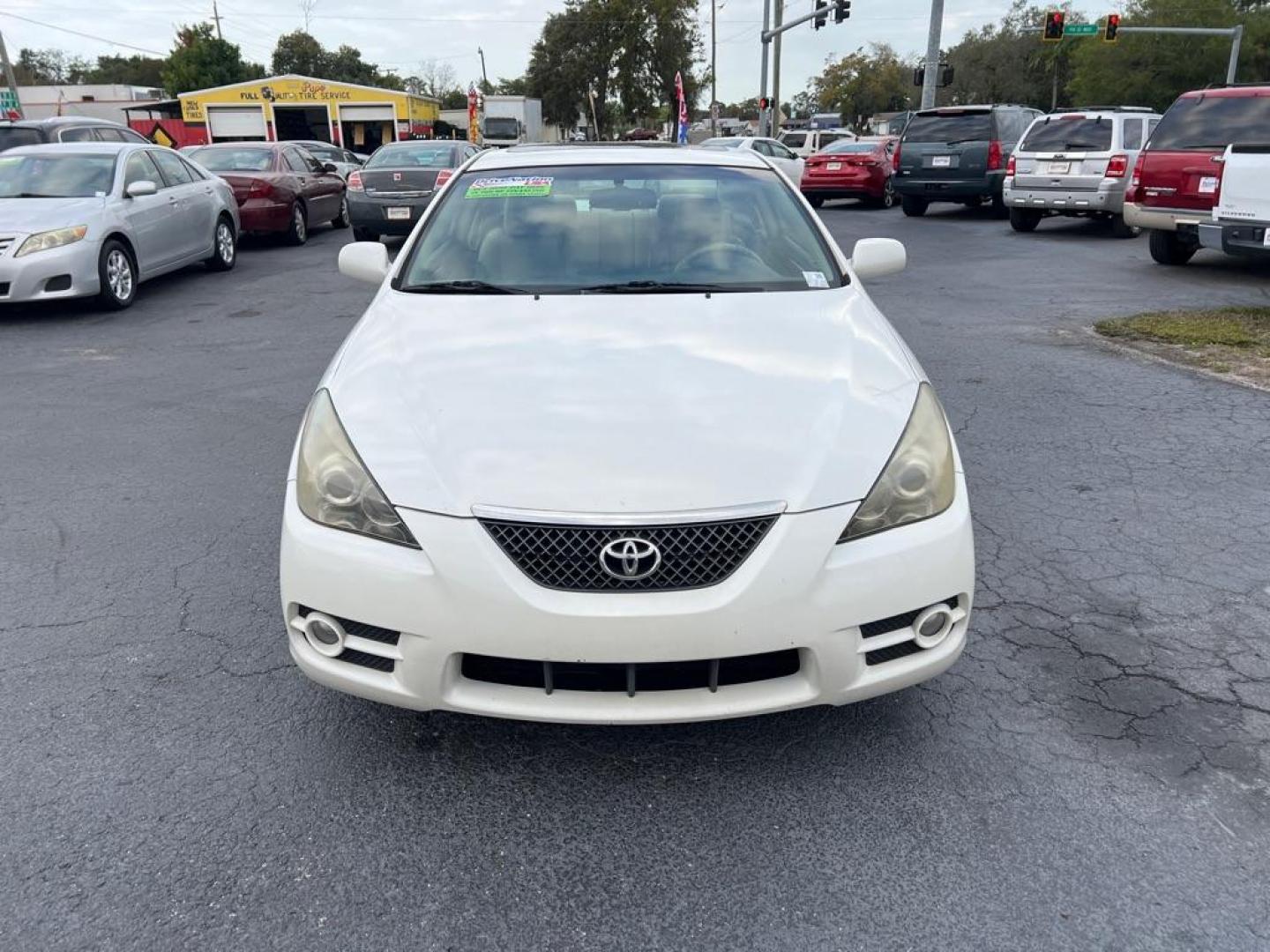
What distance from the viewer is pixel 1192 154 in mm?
10086

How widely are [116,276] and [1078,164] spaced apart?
12.6m

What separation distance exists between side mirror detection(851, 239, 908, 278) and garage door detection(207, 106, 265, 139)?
162ft

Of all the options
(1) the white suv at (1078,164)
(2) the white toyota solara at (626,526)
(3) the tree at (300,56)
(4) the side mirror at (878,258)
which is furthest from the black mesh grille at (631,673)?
(3) the tree at (300,56)

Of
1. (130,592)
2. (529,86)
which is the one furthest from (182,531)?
(529,86)

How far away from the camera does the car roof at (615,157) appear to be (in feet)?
13.7

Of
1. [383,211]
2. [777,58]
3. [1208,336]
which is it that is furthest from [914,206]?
[777,58]

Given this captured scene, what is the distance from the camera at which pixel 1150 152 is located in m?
10.5

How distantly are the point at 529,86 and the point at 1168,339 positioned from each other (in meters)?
68.1

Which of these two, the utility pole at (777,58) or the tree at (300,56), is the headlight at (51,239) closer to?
the utility pole at (777,58)

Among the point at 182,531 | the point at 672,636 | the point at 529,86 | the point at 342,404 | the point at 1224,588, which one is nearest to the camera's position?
the point at 672,636

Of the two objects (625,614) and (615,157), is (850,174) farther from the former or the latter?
(625,614)

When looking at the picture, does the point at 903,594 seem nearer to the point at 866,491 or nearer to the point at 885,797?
the point at 866,491

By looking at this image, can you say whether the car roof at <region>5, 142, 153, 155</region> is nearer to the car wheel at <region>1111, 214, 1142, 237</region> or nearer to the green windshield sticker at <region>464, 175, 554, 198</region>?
the green windshield sticker at <region>464, 175, 554, 198</region>

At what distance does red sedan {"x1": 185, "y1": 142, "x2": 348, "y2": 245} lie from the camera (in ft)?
44.4
